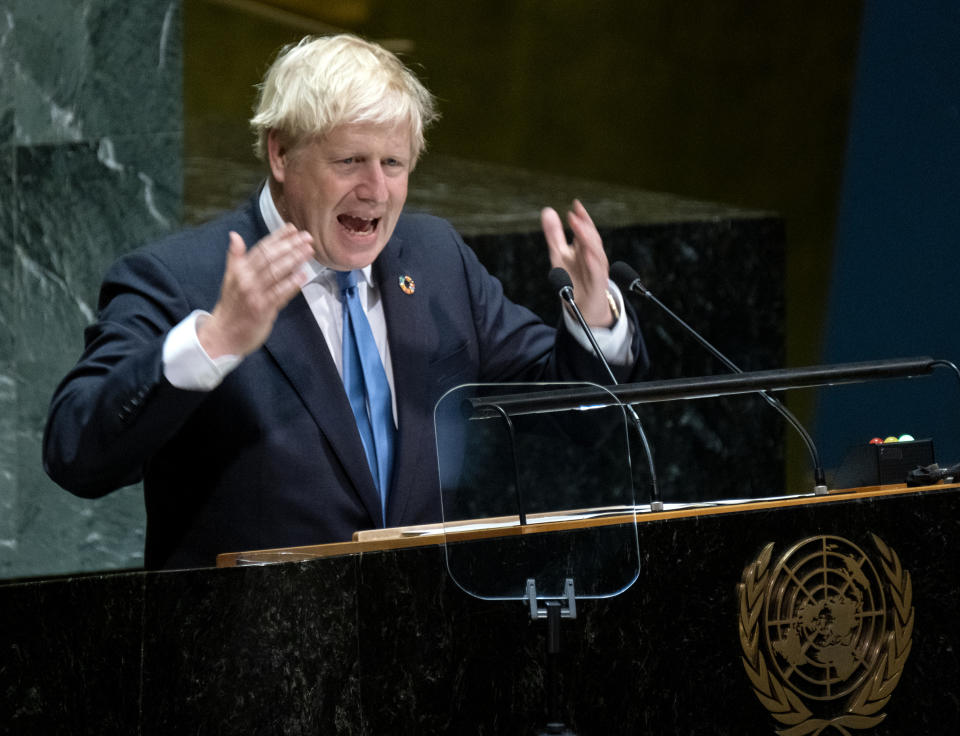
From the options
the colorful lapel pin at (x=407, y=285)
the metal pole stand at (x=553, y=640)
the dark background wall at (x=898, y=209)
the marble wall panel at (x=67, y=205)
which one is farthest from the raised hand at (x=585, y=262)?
the marble wall panel at (x=67, y=205)

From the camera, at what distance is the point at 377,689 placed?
5.30ft

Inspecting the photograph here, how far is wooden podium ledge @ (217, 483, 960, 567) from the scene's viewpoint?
1.68 metres

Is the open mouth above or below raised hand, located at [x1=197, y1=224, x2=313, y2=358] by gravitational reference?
above

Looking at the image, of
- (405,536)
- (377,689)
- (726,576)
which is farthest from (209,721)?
(726,576)

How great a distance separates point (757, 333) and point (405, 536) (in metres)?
2.59

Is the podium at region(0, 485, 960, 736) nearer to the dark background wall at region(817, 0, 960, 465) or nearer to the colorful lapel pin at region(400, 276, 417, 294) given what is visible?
the colorful lapel pin at region(400, 276, 417, 294)

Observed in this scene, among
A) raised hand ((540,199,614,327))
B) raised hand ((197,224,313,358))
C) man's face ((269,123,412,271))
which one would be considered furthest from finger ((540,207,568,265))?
raised hand ((197,224,313,358))

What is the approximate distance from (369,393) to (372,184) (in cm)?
37

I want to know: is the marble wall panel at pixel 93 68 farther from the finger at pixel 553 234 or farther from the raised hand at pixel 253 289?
the raised hand at pixel 253 289

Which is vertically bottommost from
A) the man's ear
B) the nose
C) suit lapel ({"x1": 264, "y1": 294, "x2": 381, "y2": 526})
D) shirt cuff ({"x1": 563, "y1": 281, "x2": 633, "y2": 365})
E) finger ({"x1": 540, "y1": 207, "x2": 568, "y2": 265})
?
suit lapel ({"x1": 264, "y1": 294, "x2": 381, "y2": 526})

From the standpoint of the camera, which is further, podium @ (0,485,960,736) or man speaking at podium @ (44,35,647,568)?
man speaking at podium @ (44,35,647,568)

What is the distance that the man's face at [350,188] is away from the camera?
2461mm

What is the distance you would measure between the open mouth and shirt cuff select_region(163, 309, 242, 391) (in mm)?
539

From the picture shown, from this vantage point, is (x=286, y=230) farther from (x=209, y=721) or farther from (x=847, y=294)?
(x=847, y=294)
